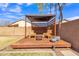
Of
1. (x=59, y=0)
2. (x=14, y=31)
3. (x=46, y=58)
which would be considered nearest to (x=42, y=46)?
(x=46, y=58)

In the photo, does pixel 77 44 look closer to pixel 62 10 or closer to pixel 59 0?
pixel 59 0

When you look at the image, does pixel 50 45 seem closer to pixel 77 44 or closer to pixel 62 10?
pixel 77 44

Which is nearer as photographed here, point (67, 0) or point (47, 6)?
point (67, 0)

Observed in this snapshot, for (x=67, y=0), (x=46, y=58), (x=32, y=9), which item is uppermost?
(x=32, y=9)

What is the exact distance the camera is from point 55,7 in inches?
539

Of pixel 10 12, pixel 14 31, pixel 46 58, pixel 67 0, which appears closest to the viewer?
pixel 46 58

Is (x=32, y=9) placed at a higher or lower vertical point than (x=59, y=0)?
higher

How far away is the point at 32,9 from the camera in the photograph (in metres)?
12.9

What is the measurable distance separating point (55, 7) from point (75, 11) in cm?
209

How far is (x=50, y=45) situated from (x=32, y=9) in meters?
6.91

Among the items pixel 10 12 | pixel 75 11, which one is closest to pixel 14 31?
pixel 10 12

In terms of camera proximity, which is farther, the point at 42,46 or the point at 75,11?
the point at 75,11

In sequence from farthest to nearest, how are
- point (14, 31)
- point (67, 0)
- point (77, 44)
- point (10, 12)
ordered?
point (14, 31)
point (10, 12)
point (77, 44)
point (67, 0)

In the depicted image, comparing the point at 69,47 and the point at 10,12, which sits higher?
the point at 10,12
